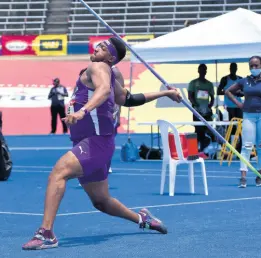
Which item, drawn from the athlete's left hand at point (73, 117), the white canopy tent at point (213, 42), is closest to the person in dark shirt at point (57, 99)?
the white canopy tent at point (213, 42)

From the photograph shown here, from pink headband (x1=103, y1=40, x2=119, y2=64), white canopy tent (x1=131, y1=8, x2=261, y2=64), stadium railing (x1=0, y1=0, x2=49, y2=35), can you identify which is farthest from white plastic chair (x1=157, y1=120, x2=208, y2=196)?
stadium railing (x1=0, y1=0, x2=49, y2=35)

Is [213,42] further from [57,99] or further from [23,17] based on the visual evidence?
[23,17]

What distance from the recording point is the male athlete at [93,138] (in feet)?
24.2

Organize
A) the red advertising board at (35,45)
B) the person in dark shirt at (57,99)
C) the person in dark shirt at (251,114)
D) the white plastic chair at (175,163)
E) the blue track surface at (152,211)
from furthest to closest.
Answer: the red advertising board at (35,45) < the person in dark shirt at (57,99) < the person in dark shirt at (251,114) < the white plastic chair at (175,163) < the blue track surface at (152,211)

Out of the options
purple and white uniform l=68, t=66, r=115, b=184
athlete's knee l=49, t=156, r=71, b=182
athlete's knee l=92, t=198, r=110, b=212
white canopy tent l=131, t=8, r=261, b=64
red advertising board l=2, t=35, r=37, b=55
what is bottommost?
athlete's knee l=92, t=198, r=110, b=212

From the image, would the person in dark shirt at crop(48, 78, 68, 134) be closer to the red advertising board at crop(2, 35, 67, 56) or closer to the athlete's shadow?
the red advertising board at crop(2, 35, 67, 56)

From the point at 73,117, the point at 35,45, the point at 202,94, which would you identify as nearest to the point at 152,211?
the point at 73,117

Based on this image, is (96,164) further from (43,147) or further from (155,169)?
(43,147)

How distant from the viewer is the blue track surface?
7.27 metres

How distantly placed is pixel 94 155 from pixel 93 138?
0.15 m

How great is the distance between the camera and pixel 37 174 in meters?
16.5

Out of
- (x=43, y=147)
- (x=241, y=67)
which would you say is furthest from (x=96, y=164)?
(x=241, y=67)

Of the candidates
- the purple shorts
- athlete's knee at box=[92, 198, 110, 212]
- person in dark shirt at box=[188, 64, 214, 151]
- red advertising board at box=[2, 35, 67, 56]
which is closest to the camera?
the purple shorts

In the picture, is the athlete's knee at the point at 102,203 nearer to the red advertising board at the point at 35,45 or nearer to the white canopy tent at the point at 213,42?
the white canopy tent at the point at 213,42
